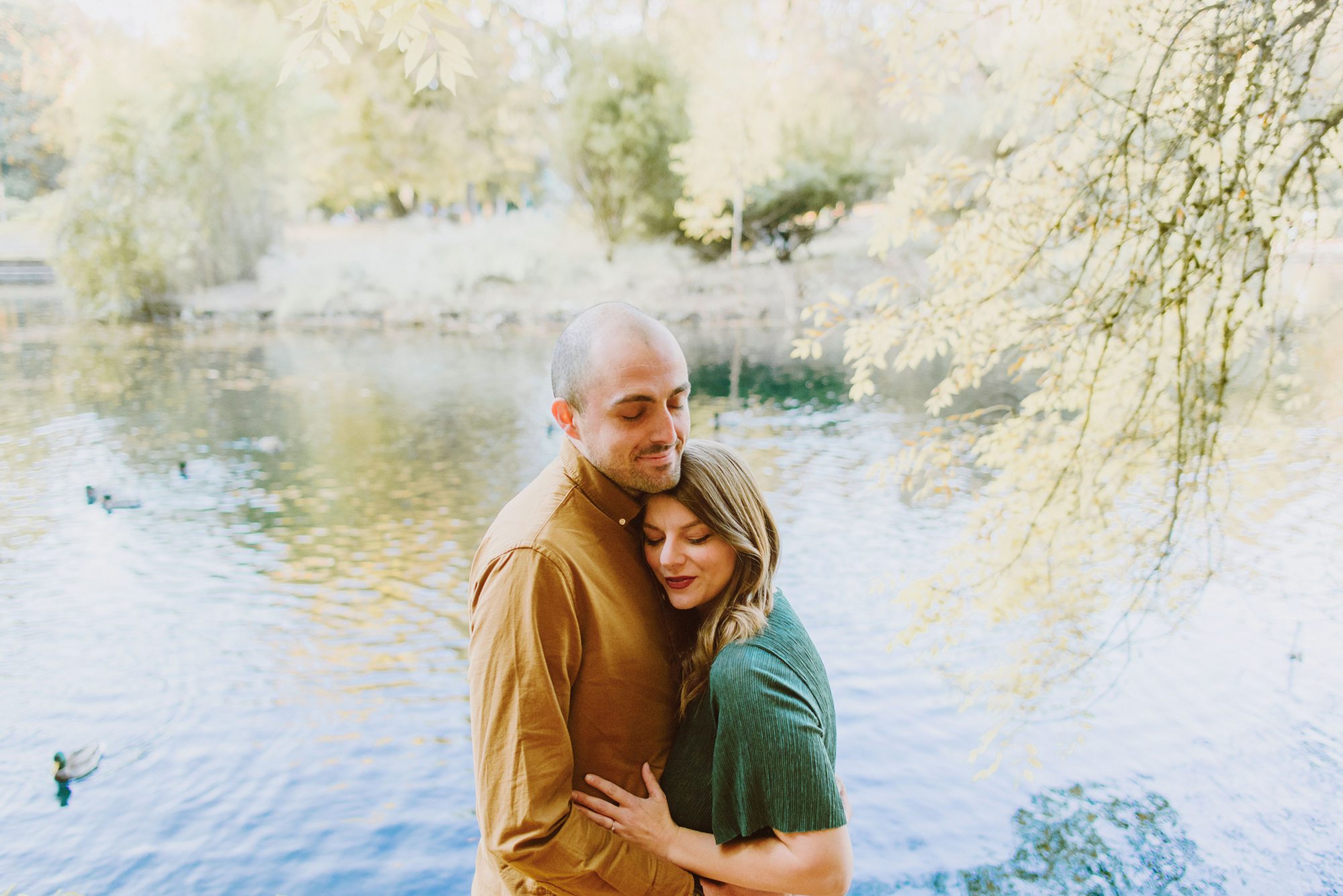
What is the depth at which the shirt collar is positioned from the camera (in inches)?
75.9

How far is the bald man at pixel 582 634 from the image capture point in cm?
173

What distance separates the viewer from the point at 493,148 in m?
34.1

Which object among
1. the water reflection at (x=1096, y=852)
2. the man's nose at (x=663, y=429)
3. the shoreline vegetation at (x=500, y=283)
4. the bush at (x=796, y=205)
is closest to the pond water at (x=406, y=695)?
the water reflection at (x=1096, y=852)

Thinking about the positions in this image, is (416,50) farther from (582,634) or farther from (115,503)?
(115,503)

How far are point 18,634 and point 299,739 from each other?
357 centimetres

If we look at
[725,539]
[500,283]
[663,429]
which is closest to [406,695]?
[725,539]

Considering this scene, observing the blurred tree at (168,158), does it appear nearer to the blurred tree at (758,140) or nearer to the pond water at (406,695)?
the blurred tree at (758,140)

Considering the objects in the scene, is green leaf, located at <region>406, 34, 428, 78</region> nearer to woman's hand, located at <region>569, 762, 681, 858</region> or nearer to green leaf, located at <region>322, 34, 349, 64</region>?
green leaf, located at <region>322, 34, 349, 64</region>

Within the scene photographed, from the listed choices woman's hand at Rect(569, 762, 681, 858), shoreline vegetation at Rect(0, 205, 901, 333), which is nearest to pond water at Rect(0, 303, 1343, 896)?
woman's hand at Rect(569, 762, 681, 858)

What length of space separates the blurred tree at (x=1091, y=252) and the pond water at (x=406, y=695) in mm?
1209

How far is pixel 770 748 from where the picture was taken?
1.70 meters

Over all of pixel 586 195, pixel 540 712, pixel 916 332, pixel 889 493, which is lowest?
pixel 889 493

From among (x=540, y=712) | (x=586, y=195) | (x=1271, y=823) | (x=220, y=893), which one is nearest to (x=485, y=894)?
(x=540, y=712)

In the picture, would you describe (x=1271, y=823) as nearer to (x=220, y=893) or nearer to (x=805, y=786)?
(x=805, y=786)
